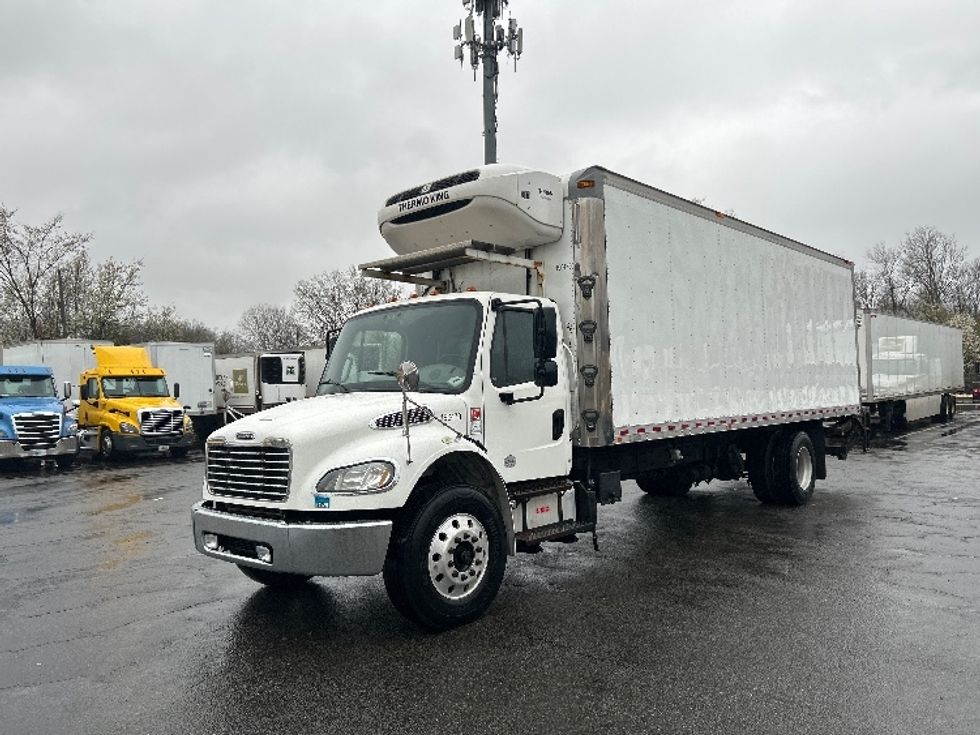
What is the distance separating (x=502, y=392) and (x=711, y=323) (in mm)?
3619

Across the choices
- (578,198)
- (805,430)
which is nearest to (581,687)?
(578,198)

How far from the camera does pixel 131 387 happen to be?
874 inches

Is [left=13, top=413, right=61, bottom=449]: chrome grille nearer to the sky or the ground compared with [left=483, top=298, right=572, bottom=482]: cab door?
nearer to the ground

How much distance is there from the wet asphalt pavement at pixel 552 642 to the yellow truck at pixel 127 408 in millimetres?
12456

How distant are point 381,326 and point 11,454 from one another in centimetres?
1592

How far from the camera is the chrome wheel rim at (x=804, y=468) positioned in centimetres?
1079

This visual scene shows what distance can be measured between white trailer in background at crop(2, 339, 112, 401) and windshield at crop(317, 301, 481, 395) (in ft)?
65.7

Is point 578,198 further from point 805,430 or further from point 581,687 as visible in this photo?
point 805,430

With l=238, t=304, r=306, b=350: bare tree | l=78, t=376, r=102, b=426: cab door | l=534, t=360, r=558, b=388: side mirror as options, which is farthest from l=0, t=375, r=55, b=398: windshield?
l=238, t=304, r=306, b=350: bare tree

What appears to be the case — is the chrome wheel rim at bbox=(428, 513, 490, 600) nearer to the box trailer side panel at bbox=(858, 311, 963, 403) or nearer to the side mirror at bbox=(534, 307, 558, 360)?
the side mirror at bbox=(534, 307, 558, 360)

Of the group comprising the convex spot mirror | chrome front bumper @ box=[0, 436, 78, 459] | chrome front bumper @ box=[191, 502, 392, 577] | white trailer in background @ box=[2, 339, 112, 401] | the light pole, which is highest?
the light pole

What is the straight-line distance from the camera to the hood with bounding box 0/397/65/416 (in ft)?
61.3

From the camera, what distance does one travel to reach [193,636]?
5.54 meters

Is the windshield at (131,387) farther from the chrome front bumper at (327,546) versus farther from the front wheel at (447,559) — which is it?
the front wheel at (447,559)
